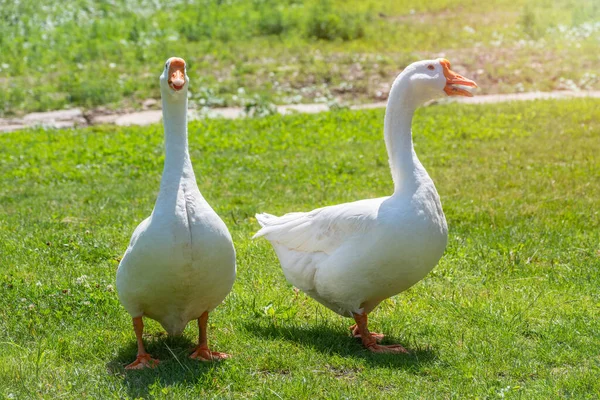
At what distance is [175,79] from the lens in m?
4.61

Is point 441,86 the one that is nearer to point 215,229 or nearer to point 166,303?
point 215,229

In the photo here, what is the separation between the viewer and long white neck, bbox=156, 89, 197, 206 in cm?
473

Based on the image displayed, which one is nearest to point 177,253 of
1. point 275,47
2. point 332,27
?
point 275,47

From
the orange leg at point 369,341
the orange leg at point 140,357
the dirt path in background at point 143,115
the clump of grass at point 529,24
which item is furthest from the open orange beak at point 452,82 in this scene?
the clump of grass at point 529,24

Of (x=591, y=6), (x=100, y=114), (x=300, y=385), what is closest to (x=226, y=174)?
(x=100, y=114)

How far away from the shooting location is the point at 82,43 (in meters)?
17.6

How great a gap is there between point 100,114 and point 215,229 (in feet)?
31.3

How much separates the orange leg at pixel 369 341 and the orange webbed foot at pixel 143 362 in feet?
4.23

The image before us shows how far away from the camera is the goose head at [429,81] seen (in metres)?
5.32

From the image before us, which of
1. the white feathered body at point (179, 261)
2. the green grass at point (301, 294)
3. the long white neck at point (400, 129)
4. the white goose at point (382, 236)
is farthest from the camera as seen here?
the long white neck at point (400, 129)

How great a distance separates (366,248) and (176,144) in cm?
131

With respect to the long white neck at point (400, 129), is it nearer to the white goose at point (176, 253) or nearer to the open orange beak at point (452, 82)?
the open orange beak at point (452, 82)

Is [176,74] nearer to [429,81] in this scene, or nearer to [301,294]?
[429,81]

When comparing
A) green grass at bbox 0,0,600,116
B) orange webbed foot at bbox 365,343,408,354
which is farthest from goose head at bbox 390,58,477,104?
green grass at bbox 0,0,600,116
